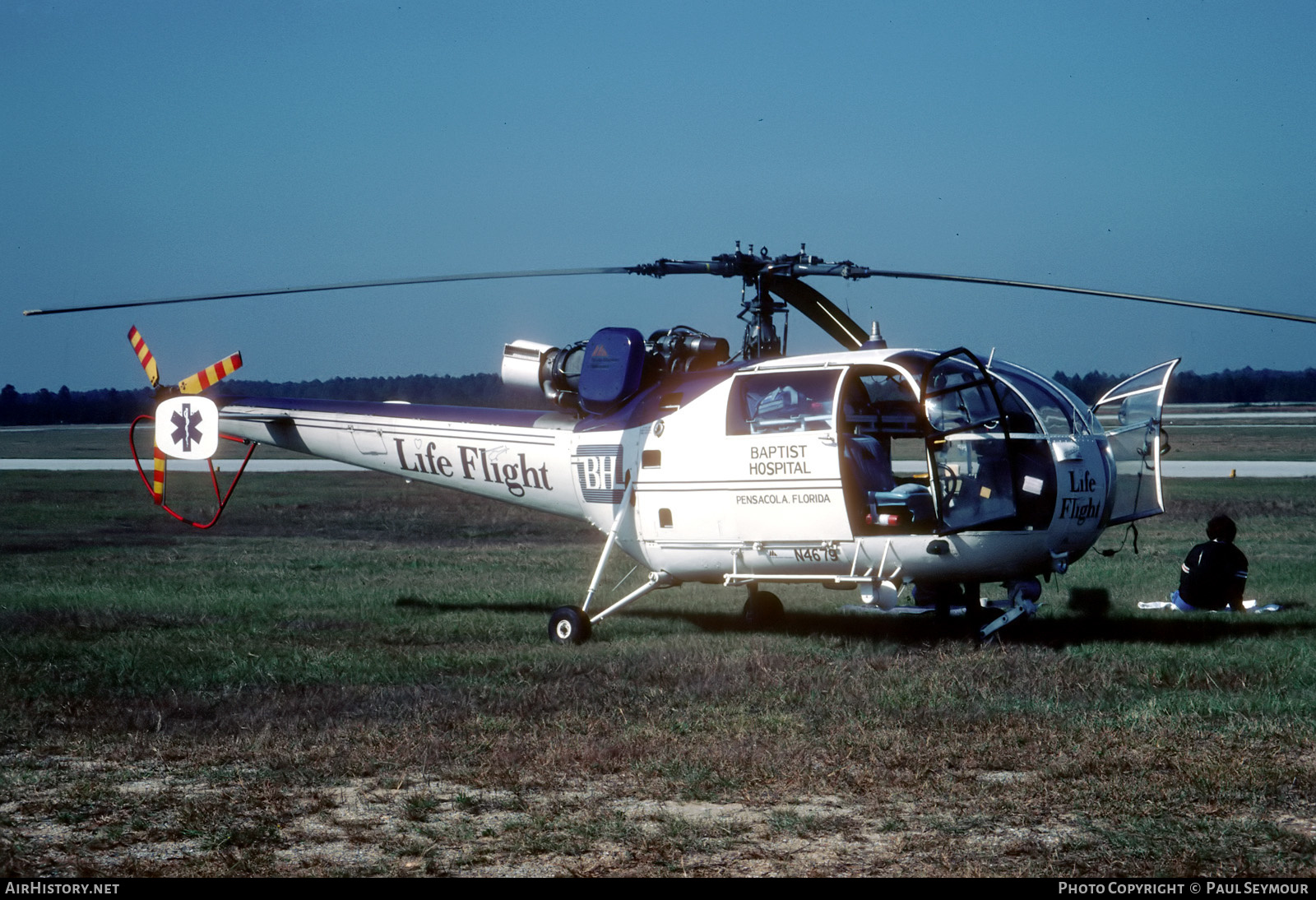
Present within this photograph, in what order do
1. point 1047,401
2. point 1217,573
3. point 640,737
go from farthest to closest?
point 1217,573 → point 1047,401 → point 640,737

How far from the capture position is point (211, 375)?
14188mm

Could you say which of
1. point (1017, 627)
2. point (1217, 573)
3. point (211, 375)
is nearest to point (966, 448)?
point (1017, 627)

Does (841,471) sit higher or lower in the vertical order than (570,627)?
higher

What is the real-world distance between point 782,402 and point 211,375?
272 inches

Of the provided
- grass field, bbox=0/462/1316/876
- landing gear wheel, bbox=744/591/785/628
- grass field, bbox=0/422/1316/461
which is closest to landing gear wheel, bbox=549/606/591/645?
grass field, bbox=0/462/1316/876

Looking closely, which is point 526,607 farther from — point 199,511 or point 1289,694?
point 199,511

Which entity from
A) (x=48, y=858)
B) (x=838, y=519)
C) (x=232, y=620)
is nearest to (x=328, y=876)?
(x=48, y=858)

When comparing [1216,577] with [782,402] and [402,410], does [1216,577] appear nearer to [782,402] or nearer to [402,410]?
[782,402]

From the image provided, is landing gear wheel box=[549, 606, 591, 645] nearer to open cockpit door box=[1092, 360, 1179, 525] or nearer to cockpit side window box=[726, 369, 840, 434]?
cockpit side window box=[726, 369, 840, 434]

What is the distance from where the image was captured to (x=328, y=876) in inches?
203

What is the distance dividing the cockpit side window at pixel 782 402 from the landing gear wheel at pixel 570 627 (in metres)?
2.27

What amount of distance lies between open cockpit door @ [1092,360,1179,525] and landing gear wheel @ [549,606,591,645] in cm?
471

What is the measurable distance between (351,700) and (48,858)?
358 cm

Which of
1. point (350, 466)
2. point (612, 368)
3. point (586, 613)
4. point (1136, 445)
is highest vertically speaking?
point (612, 368)
